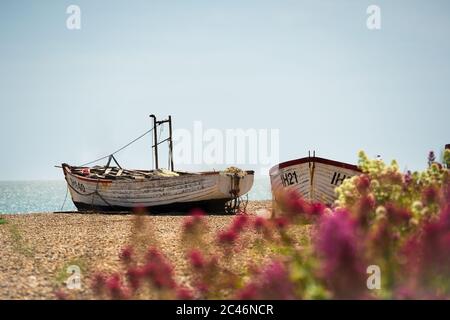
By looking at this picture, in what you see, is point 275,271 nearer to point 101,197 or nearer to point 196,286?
point 196,286

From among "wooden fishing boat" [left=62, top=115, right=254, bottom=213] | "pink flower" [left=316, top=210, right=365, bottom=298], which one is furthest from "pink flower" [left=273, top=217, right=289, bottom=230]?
"wooden fishing boat" [left=62, top=115, right=254, bottom=213]

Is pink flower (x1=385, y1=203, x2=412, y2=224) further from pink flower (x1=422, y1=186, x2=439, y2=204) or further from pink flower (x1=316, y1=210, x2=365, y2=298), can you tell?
pink flower (x1=316, y1=210, x2=365, y2=298)

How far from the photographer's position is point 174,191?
915 inches

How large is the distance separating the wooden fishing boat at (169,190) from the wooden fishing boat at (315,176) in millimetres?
6822

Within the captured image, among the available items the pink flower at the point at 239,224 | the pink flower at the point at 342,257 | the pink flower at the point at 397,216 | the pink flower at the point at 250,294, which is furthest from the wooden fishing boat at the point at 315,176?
the pink flower at the point at 342,257

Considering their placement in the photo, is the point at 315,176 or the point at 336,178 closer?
the point at 336,178

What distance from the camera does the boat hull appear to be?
893 inches

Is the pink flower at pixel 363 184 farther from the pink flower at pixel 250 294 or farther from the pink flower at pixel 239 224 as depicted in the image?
the pink flower at pixel 250 294

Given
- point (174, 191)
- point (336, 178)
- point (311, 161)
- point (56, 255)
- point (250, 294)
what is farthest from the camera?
point (174, 191)

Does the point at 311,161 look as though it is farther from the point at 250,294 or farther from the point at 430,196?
the point at 250,294

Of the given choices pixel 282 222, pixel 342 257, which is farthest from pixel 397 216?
pixel 342 257

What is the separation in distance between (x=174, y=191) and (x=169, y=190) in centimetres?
24

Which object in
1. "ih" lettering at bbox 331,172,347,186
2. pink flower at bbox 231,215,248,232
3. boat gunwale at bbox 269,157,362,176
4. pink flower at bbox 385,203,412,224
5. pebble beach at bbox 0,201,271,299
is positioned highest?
pink flower at bbox 385,203,412,224

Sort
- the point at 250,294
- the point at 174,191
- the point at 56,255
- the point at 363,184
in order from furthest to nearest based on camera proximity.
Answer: the point at 174,191 → the point at 56,255 → the point at 363,184 → the point at 250,294
